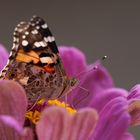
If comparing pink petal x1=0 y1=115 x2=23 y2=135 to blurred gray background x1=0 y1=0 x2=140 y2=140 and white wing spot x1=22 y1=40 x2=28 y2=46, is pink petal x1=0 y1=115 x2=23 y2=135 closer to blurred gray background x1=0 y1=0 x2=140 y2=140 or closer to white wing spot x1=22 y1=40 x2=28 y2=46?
white wing spot x1=22 y1=40 x2=28 y2=46

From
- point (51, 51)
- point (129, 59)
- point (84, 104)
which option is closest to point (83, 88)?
point (84, 104)

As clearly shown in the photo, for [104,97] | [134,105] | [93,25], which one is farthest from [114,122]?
[93,25]

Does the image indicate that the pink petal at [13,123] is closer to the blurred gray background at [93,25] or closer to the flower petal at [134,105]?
the flower petal at [134,105]

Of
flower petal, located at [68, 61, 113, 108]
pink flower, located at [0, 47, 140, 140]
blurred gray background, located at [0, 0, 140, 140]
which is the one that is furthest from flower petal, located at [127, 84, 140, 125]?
blurred gray background, located at [0, 0, 140, 140]

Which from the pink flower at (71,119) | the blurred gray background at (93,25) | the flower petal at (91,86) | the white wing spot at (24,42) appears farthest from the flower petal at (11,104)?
the blurred gray background at (93,25)

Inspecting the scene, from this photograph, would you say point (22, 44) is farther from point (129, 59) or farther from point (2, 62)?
point (129, 59)

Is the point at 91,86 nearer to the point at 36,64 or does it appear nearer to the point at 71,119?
the point at 36,64

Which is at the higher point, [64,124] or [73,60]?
[73,60]
